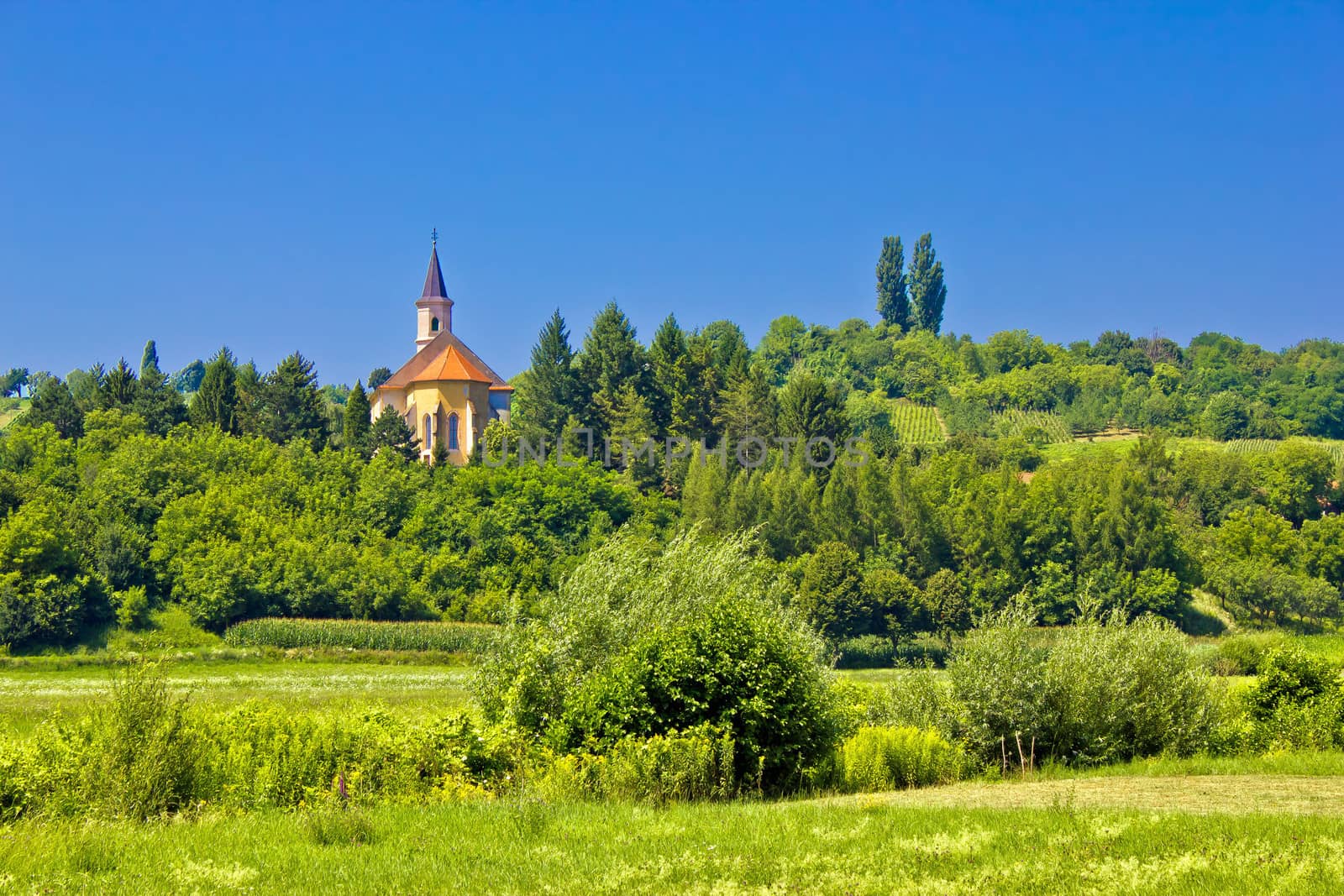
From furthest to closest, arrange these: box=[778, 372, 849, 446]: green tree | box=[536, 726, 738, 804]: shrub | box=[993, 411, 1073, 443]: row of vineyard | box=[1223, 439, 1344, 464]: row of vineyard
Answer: box=[993, 411, 1073, 443]: row of vineyard
box=[1223, 439, 1344, 464]: row of vineyard
box=[778, 372, 849, 446]: green tree
box=[536, 726, 738, 804]: shrub

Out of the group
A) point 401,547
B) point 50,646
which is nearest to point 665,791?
point 50,646

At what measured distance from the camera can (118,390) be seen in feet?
278

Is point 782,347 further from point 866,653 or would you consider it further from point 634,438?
point 866,653

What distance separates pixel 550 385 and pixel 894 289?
358ft

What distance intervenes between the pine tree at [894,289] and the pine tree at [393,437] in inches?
4651

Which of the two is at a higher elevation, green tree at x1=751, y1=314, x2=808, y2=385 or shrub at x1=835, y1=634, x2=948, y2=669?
green tree at x1=751, y1=314, x2=808, y2=385

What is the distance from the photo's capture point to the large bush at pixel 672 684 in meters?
20.5

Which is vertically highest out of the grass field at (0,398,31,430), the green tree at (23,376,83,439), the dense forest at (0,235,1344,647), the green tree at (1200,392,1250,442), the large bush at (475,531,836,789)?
the grass field at (0,398,31,430)

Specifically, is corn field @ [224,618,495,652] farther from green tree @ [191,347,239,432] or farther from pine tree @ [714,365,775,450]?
pine tree @ [714,365,775,450]

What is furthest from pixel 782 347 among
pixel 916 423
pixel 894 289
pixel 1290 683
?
pixel 1290 683

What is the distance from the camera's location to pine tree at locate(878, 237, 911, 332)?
626 feet

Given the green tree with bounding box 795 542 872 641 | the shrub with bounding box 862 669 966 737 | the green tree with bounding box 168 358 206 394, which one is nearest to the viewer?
the shrub with bounding box 862 669 966 737

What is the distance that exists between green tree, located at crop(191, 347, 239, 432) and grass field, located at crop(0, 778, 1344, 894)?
7002 centimetres

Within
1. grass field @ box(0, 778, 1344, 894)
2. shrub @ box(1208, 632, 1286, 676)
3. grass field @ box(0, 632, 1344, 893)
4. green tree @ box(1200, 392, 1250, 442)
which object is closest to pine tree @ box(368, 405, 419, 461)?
shrub @ box(1208, 632, 1286, 676)
